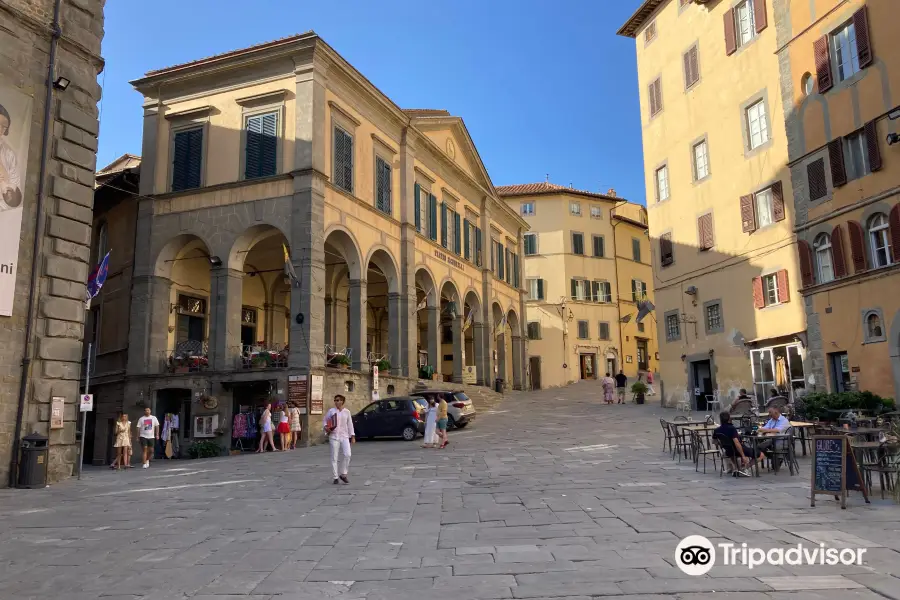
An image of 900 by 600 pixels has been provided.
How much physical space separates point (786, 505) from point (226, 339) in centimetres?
1880

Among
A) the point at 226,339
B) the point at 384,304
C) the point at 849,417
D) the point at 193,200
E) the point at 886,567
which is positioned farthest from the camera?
the point at 384,304

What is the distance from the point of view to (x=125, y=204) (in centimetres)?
2780

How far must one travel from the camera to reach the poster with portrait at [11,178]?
13969 mm

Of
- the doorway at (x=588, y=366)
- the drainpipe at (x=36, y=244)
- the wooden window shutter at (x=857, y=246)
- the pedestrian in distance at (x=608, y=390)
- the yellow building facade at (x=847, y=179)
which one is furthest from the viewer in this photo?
the doorway at (x=588, y=366)

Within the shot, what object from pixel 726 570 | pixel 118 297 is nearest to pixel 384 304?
pixel 118 297

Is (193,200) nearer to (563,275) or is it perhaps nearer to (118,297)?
(118,297)

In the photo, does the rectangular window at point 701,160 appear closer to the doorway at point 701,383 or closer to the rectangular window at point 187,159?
the doorway at point 701,383

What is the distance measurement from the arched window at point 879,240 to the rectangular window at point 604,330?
30.2 metres

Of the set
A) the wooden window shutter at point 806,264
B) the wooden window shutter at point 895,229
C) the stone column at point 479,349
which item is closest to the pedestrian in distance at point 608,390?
the stone column at point 479,349

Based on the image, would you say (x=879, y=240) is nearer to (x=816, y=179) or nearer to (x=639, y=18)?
(x=816, y=179)

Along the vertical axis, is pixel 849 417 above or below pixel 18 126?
below

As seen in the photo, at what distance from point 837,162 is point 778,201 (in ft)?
9.81

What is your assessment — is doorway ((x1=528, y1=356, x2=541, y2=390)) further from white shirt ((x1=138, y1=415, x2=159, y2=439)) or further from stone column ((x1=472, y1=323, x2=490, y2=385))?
white shirt ((x1=138, y1=415, x2=159, y2=439))

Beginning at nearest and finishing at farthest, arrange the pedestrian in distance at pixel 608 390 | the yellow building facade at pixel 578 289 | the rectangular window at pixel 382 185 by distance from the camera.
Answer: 1. the rectangular window at pixel 382 185
2. the pedestrian in distance at pixel 608 390
3. the yellow building facade at pixel 578 289
